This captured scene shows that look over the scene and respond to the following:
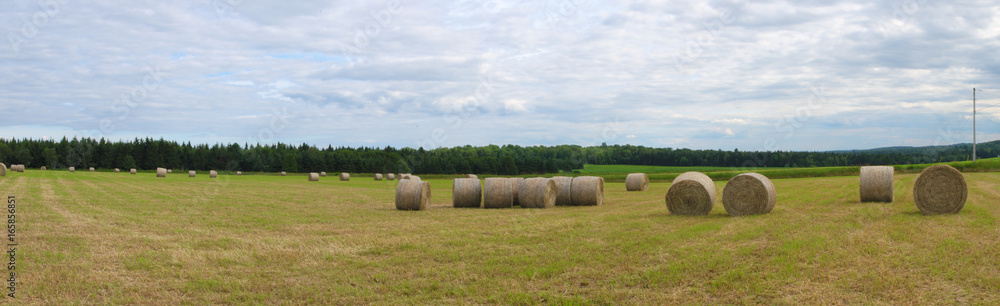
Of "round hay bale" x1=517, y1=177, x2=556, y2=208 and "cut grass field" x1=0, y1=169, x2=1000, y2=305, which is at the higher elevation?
"round hay bale" x1=517, y1=177, x2=556, y2=208

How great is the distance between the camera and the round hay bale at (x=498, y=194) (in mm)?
19469

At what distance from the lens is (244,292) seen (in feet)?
23.4

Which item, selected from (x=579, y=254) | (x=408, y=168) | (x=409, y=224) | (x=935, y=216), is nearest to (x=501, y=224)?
(x=409, y=224)

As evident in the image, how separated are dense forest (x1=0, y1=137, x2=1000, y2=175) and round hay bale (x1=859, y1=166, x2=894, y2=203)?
55.9 m

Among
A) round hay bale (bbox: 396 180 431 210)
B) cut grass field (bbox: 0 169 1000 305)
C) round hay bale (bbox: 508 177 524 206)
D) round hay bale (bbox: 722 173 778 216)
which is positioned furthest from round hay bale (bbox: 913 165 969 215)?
round hay bale (bbox: 396 180 431 210)

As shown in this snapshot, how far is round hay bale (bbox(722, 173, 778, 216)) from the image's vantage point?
14828mm

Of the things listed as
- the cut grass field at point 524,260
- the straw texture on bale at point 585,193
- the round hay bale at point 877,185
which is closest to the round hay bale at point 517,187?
the straw texture on bale at point 585,193

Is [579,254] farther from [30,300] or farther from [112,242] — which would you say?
[112,242]

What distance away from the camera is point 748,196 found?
14969 millimetres

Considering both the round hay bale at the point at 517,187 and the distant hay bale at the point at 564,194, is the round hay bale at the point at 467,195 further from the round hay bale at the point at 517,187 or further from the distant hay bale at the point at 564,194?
the distant hay bale at the point at 564,194

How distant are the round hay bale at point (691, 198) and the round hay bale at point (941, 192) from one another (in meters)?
4.60

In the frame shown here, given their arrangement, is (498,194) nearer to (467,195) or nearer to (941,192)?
(467,195)

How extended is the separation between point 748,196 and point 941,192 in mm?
4120

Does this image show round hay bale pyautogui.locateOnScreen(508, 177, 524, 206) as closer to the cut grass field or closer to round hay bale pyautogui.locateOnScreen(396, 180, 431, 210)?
round hay bale pyautogui.locateOnScreen(396, 180, 431, 210)
